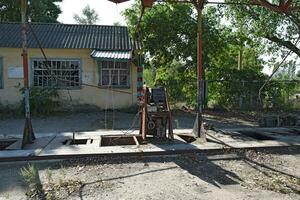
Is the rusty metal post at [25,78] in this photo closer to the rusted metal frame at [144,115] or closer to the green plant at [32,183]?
the green plant at [32,183]

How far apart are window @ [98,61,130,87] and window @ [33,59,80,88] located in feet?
3.46

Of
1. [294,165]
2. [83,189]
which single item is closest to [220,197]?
[83,189]

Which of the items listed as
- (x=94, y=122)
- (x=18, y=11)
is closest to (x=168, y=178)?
(x=94, y=122)

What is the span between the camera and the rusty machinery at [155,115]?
26.6 ft

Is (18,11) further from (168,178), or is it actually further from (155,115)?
(168,178)

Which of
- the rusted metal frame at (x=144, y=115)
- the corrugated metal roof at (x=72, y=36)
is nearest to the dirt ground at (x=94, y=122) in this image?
the rusted metal frame at (x=144, y=115)

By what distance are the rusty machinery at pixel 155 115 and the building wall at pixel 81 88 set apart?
22.9 feet

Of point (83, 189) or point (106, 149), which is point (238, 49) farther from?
point (83, 189)

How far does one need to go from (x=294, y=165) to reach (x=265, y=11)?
9.97m

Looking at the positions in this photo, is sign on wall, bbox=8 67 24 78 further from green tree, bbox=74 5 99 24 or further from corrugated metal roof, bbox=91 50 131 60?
green tree, bbox=74 5 99 24

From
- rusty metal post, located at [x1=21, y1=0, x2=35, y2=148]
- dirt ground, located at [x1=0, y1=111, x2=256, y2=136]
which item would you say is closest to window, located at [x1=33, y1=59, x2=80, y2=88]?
dirt ground, located at [x1=0, y1=111, x2=256, y2=136]

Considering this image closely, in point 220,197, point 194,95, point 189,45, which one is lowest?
point 220,197

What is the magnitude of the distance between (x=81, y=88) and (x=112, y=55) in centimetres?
204

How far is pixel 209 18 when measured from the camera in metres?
16.1
